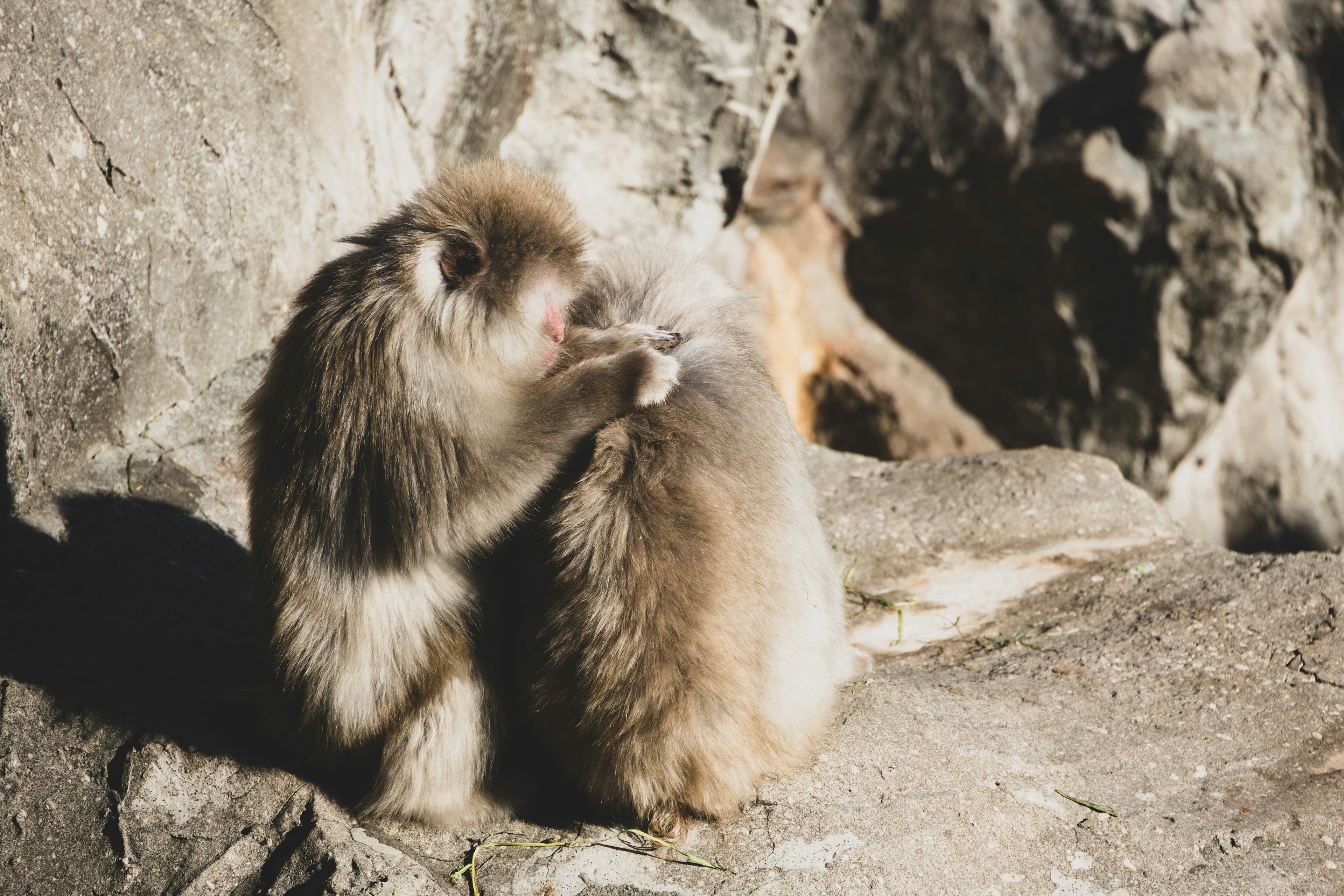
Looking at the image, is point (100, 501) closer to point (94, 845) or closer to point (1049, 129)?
point (94, 845)

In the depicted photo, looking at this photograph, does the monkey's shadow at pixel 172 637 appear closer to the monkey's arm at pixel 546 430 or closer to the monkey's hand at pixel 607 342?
the monkey's arm at pixel 546 430

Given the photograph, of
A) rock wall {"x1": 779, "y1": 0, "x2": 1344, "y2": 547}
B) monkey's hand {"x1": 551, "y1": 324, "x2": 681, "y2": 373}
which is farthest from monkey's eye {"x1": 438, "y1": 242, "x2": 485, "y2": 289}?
rock wall {"x1": 779, "y1": 0, "x2": 1344, "y2": 547}

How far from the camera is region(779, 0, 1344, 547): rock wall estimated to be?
8398mm

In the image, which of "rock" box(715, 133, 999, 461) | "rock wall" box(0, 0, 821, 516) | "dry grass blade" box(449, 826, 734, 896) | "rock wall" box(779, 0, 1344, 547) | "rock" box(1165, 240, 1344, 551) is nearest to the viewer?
"dry grass blade" box(449, 826, 734, 896)

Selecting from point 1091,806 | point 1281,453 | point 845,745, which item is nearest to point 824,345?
point 1281,453

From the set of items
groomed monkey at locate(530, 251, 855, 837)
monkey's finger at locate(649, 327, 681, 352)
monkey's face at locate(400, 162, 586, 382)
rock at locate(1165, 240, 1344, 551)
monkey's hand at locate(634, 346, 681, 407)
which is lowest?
rock at locate(1165, 240, 1344, 551)

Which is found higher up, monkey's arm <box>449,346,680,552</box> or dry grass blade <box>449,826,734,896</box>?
monkey's arm <box>449,346,680,552</box>

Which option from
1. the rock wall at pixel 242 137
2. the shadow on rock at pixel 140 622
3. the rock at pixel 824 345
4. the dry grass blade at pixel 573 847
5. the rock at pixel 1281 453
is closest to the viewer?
the dry grass blade at pixel 573 847

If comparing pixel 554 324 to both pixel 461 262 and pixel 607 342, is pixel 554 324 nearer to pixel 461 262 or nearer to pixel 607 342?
pixel 607 342

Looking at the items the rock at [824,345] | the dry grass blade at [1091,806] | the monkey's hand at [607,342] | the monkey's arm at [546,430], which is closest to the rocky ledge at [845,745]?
the dry grass blade at [1091,806]

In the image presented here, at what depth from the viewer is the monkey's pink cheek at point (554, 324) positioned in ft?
9.57

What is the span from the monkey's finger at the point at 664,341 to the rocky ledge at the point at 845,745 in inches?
52.2

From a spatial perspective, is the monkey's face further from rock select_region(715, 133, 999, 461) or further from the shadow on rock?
rock select_region(715, 133, 999, 461)

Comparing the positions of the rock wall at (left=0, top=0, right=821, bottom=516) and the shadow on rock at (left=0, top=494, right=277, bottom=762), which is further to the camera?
the rock wall at (left=0, top=0, right=821, bottom=516)
